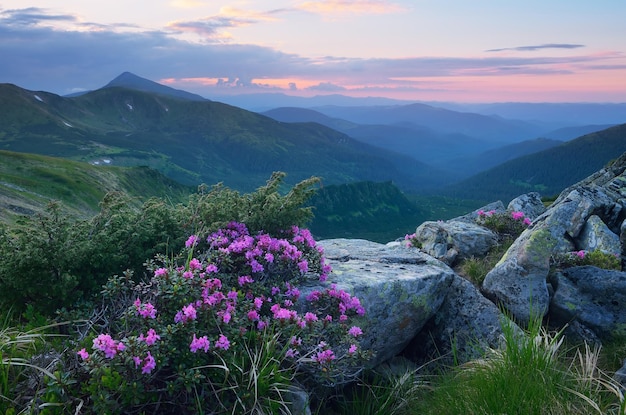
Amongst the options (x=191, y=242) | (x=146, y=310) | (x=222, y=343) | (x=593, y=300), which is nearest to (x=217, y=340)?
(x=222, y=343)

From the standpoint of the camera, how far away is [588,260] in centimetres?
1079

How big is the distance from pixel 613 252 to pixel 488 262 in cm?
284

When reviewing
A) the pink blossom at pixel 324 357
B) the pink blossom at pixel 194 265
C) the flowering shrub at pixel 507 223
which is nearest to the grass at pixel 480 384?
the pink blossom at pixel 324 357

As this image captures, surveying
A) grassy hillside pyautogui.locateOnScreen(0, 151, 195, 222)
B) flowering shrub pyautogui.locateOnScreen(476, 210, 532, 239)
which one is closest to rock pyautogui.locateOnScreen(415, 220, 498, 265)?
flowering shrub pyautogui.locateOnScreen(476, 210, 532, 239)

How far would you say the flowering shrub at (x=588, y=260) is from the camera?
10641 millimetres

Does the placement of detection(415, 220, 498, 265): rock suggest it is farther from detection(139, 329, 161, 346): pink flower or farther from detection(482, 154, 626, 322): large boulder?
detection(139, 329, 161, 346): pink flower

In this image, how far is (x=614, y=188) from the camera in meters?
15.9

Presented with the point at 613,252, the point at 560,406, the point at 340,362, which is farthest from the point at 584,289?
the point at 340,362

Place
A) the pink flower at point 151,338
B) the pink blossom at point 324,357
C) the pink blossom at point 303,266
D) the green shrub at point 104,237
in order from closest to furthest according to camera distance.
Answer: the pink flower at point 151,338 < the pink blossom at point 324,357 < the green shrub at point 104,237 < the pink blossom at point 303,266

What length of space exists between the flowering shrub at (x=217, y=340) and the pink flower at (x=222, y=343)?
1cm

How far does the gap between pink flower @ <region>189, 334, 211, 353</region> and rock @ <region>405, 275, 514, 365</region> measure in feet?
17.3

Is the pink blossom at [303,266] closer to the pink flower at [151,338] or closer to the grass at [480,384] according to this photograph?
the grass at [480,384]

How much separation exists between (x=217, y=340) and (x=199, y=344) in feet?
1.22

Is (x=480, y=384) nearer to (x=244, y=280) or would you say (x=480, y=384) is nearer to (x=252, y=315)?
(x=252, y=315)
